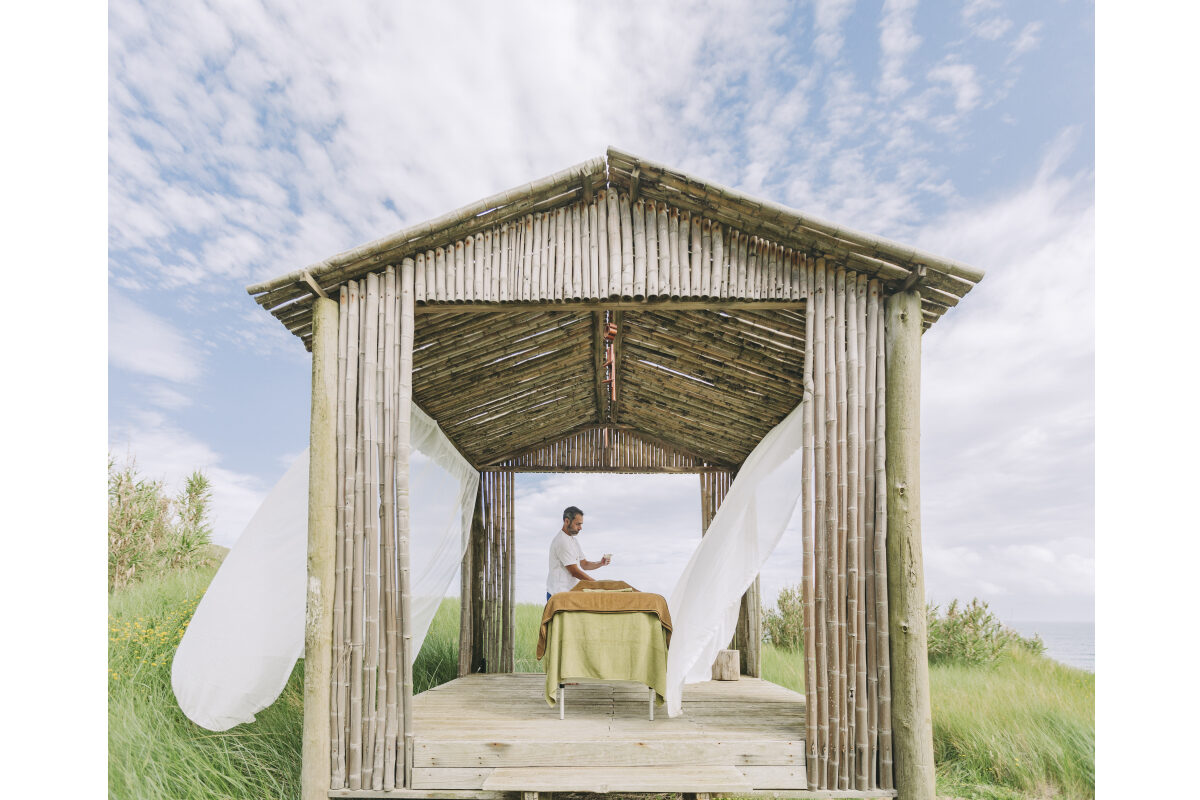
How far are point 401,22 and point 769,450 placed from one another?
790 cm

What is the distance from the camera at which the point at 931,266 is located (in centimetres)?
406

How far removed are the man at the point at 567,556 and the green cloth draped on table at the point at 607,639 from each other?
129cm

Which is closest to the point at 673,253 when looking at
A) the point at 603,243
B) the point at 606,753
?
the point at 603,243

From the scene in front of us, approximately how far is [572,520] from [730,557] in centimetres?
169

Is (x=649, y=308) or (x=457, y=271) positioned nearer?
(x=457, y=271)

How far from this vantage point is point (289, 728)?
17.2ft

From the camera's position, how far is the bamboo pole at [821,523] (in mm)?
3979

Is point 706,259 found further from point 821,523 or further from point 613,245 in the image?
point 821,523

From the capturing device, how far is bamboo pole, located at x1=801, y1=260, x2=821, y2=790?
398 cm

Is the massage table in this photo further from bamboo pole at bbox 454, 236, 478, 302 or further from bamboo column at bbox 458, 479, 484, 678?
bamboo column at bbox 458, 479, 484, 678

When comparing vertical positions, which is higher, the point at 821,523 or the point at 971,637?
the point at 821,523

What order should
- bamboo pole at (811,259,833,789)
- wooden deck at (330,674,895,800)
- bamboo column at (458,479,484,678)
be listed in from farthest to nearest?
bamboo column at (458,479,484,678), bamboo pole at (811,259,833,789), wooden deck at (330,674,895,800)

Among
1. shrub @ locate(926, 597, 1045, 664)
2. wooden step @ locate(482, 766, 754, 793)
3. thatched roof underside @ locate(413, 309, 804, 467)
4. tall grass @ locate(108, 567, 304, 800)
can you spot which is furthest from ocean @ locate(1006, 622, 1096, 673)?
tall grass @ locate(108, 567, 304, 800)

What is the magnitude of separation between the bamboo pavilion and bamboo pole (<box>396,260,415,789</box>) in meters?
0.01
